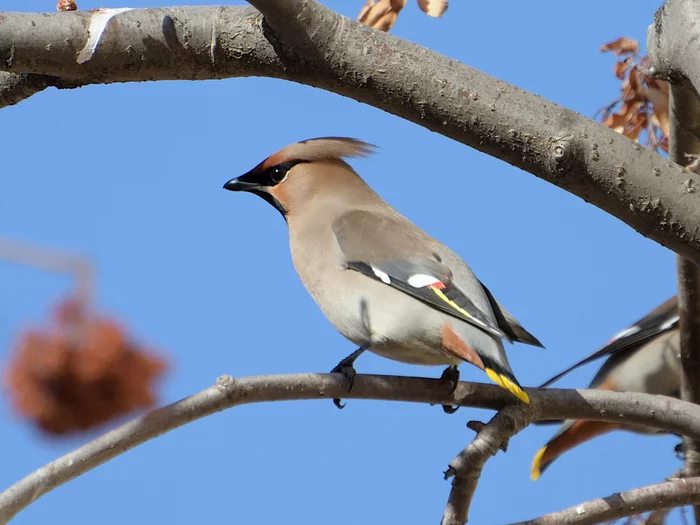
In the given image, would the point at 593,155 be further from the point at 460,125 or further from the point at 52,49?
the point at 52,49

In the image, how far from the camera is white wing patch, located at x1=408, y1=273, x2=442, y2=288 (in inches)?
102

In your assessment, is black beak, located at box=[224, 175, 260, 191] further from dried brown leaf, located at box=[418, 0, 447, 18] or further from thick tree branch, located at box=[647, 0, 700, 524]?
thick tree branch, located at box=[647, 0, 700, 524]

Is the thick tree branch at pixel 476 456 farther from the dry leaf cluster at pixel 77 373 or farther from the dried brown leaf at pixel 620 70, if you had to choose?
the dried brown leaf at pixel 620 70

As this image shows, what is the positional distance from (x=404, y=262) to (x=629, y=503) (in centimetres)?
93

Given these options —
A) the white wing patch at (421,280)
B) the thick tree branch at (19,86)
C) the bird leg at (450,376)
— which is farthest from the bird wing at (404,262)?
the thick tree branch at (19,86)

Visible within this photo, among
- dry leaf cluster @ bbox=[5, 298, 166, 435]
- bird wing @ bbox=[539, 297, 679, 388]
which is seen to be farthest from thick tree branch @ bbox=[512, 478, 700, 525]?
bird wing @ bbox=[539, 297, 679, 388]

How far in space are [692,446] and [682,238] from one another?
1325 mm

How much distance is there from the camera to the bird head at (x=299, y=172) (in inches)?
125

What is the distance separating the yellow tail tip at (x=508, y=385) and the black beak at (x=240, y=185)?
125 cm

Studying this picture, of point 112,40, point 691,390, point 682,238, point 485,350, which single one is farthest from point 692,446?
point 112,40

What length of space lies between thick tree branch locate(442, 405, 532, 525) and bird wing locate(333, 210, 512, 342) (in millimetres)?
296

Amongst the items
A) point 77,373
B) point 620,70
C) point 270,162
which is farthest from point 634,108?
point 77,373

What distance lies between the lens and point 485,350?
235cm

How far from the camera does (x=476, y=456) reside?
198 cm
